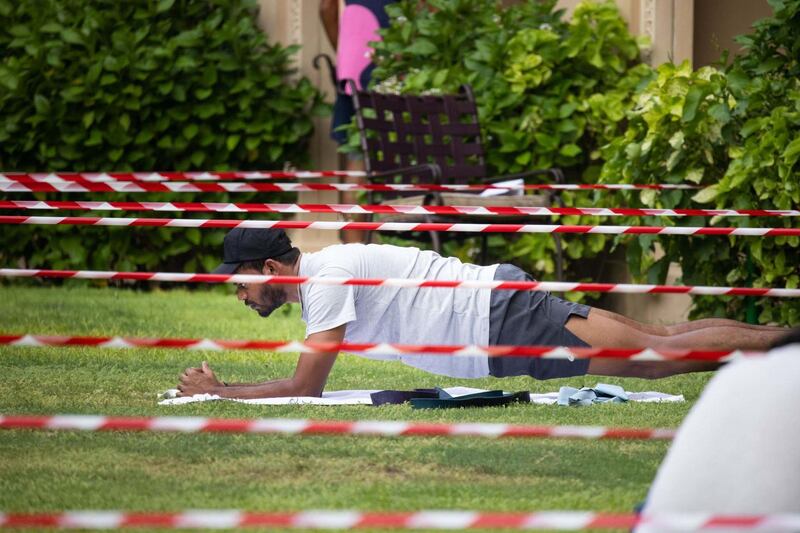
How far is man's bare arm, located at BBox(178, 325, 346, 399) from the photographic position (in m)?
5.25

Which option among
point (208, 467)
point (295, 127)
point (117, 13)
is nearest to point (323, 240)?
point (295, 127)

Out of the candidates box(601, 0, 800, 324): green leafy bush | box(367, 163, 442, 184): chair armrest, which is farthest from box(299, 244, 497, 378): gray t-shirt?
box(367, 163, 442, 184): chair armrest

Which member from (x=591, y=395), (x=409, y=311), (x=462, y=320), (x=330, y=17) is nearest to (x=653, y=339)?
(x=591, y=395)

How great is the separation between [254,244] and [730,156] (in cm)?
289

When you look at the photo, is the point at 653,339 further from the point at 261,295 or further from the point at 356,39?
the point at 356,39

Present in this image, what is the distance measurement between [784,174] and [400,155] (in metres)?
3.05

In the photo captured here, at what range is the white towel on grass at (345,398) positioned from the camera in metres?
5.23

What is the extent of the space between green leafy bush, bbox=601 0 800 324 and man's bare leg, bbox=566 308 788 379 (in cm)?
137

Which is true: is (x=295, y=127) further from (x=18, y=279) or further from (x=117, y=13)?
(x=18, y=279)

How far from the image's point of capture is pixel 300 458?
14.0 ft

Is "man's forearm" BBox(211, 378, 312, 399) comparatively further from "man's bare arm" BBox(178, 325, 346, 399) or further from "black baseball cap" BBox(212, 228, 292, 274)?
"black baseball cap" BBox(212, 228, 292, 274)

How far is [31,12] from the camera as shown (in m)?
10.7

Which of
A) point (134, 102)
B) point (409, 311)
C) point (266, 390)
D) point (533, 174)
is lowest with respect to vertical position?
point (266, 390)

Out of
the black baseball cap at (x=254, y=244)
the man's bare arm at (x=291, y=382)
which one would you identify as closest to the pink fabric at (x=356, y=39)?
the black baseball cap at (x=254, y=244)
